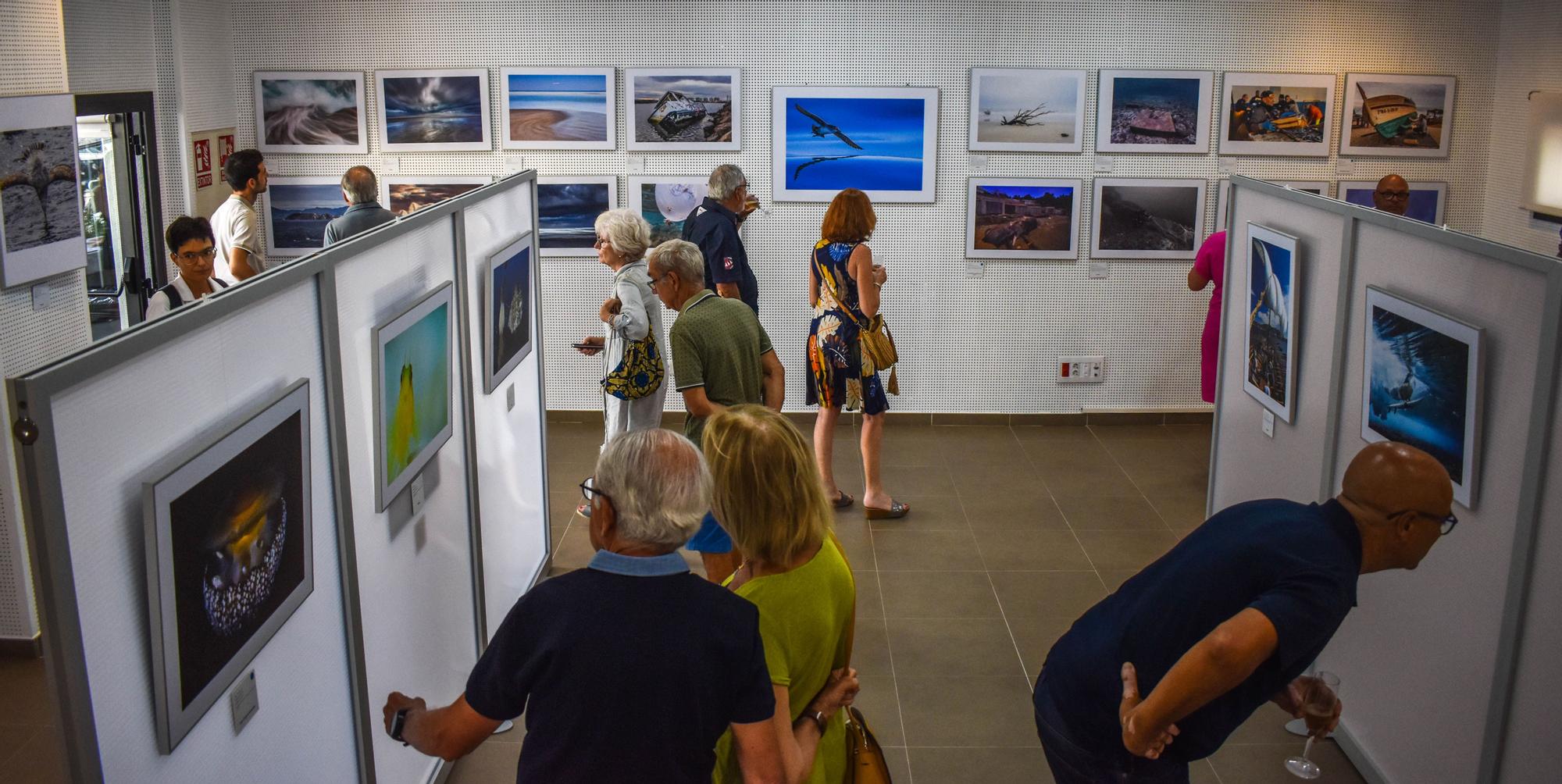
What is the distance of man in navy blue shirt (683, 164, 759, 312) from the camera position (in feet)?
24.7

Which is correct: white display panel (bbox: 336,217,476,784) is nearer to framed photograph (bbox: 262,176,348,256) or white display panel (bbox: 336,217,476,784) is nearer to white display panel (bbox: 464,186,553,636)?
white display panel (bbox: 464,186,553,636)

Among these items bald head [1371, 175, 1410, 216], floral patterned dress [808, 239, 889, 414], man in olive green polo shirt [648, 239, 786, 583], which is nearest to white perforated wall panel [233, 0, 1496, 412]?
bald head [1371, 175, 1410, 216]

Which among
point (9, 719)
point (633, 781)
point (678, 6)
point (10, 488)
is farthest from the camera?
point (678, 6)

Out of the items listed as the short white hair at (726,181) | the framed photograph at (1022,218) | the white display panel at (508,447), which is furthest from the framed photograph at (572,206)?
the white display panel at (508,447)

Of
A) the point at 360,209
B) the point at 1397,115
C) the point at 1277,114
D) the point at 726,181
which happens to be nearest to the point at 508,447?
the point at 360,209

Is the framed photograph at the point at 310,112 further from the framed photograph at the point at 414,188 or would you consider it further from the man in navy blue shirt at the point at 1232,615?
the man in navy blue shirt at the point at 1232,615

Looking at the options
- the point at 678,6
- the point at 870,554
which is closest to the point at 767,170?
the point at 678,6

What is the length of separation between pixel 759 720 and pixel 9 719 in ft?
13.3

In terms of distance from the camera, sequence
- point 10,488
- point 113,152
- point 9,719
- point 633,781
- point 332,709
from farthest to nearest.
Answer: point 113,152, point 10,488, point 9,719, point 332,709, point 633,781

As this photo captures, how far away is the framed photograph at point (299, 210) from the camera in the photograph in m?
8.91

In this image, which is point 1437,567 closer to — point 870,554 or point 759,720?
point 759,720

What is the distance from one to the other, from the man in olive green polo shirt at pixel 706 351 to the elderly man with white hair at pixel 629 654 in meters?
2.47

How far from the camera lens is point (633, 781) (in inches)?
91.8

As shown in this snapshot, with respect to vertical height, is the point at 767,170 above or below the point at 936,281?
above
